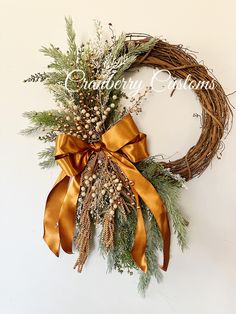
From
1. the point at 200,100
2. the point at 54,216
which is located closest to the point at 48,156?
the point at 54,216

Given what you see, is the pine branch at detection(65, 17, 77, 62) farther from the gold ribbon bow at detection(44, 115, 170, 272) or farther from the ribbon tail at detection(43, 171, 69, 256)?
the ribbon tail at detection(43, 171, 69, 256)

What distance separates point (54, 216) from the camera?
1040 mm

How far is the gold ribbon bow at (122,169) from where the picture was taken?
37.7 inches

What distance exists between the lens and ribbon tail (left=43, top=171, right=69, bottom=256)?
1.03 m

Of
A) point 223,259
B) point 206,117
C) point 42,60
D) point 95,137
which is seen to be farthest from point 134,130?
point 223,259

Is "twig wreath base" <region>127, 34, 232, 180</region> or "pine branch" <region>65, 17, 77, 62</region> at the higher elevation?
"pine branch" <region>65, 17, 77, 62</region>

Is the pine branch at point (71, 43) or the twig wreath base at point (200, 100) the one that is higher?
the pine branch at point (71, 43)

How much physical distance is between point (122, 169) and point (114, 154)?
0.16 feet

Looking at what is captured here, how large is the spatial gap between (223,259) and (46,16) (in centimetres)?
95

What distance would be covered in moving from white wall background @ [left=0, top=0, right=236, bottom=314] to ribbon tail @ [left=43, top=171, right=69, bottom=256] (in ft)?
0.34

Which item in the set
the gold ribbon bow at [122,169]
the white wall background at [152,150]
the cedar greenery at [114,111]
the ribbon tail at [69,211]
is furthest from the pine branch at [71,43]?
the ribbon tail at [69,211]

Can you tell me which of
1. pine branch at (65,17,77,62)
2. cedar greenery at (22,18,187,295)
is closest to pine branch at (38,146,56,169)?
cedar greenery at (22,18,187,295)

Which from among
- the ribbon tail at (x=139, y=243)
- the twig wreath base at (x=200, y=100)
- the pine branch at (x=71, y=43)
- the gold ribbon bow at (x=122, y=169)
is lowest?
the ribbon tail at (x=139, y=243)

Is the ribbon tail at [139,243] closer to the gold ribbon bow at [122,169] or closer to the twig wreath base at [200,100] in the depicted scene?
the gold ribbon bow at [122,169]
